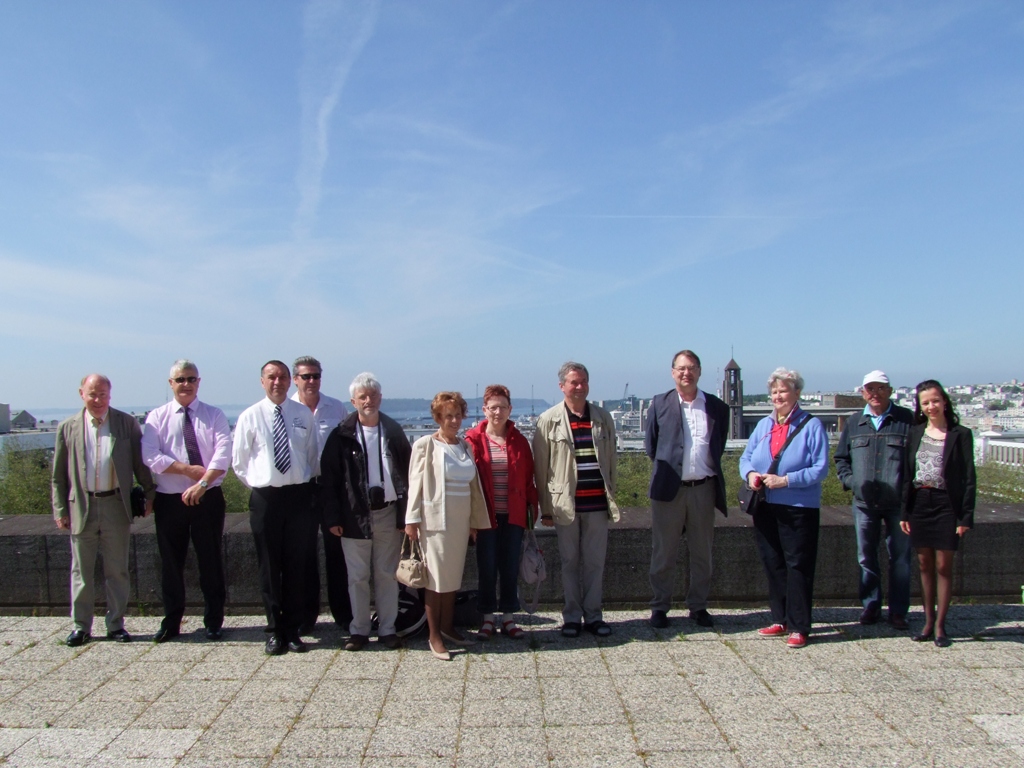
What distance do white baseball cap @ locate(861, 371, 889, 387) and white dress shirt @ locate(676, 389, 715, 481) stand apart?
1.14m

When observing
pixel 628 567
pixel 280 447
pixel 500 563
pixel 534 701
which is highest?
pixel 280 447

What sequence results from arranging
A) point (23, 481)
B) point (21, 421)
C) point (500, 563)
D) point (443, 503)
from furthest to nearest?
point (21, 421), point (23, 481), point (500, 563), point (443, 503)

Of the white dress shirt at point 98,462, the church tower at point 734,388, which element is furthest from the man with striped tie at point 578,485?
the church tower at point 734,388

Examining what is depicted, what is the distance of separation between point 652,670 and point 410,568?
→ 1.53 m

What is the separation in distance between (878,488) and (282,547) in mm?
3940

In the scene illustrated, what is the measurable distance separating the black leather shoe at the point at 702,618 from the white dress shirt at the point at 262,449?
9.06 feet

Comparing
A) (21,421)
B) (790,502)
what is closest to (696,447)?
(790,502)

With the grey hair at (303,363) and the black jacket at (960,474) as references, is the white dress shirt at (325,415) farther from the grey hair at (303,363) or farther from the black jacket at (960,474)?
the black jacket at (960,474)

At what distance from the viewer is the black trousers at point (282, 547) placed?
475 cm

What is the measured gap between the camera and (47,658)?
4.63 m

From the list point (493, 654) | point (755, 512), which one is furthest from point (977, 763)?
point (493, 654)

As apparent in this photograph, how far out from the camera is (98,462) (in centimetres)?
496

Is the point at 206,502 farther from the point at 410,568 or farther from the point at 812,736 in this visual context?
the point at 812,736

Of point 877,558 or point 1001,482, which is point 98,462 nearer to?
point 877,558
